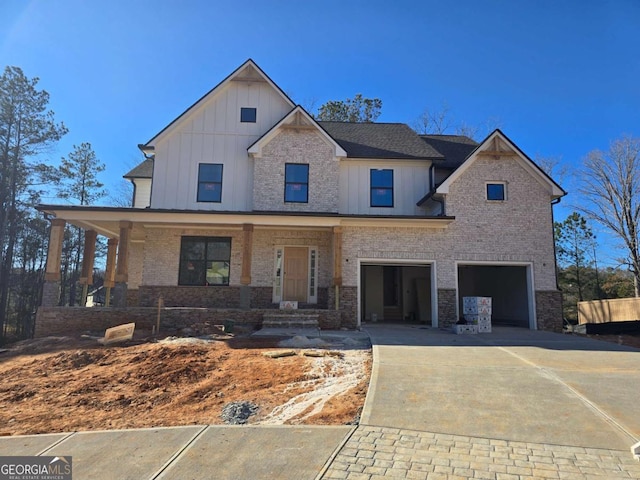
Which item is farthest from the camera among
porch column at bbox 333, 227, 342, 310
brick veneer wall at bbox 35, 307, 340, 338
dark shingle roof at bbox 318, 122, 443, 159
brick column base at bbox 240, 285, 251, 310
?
dark shingle roof at bbox 318, 122, 443, 159

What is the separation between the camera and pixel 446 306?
46.6 ft

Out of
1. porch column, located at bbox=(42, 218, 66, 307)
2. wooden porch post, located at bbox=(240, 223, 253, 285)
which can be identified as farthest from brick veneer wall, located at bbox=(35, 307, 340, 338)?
wooden porch post, located at bbox=(240, 223, 253, 285)

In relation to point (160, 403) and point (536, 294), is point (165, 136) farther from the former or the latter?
point (536, 294)

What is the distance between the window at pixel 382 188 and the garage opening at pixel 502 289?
4619 mm

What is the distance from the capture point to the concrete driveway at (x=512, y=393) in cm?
446

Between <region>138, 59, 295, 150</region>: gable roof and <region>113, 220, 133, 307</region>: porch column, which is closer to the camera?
<region>113, 220, 133, 307</region>: porch column

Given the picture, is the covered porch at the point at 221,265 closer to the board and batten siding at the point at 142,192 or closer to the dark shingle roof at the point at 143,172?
the board and batten siding at the point at 142,192

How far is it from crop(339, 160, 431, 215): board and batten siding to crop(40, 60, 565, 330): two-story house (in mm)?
43

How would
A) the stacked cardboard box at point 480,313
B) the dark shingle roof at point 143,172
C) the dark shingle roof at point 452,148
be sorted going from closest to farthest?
the stacked cardboard box at point 480,313 → the dark shingle roof at point 452,148 → the dark shingle roof at point 143,172

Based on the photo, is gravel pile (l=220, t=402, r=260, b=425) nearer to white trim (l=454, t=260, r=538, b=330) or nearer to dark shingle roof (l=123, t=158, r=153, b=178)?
white trim (l=454, t=260, r=538, b=330)

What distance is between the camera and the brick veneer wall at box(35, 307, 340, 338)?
40.8ft

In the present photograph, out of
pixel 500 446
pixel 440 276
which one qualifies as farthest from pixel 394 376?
pixel 440 276

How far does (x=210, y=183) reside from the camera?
16.2 meters

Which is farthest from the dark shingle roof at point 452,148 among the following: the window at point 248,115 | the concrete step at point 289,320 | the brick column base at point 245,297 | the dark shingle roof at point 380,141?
the brick column base at point 245,297
